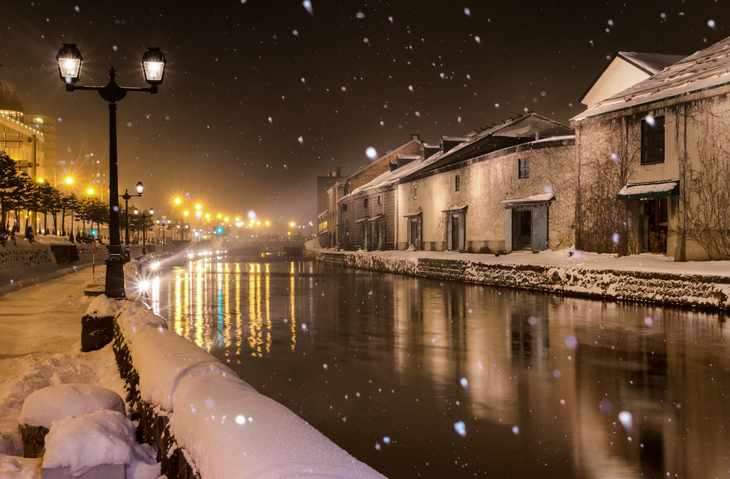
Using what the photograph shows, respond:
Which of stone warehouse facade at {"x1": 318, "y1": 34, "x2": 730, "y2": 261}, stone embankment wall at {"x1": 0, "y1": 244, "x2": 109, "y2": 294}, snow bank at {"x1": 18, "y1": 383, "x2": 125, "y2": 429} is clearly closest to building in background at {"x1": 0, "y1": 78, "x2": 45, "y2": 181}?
stone embankment wall at {"x1": 0, "y1": 244, "x2": 109, "y2": 294}

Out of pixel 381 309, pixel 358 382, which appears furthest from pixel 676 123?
pixel 358 382

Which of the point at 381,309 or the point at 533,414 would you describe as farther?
the point at 381,309

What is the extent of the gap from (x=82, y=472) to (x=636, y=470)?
4.06m

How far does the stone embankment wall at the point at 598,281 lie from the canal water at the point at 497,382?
989 millimetres

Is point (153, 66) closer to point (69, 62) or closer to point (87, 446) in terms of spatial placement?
point (69, 62)

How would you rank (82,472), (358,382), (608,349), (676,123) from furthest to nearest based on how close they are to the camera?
(676,123)
(608,349)
(358,382)
(82,472)

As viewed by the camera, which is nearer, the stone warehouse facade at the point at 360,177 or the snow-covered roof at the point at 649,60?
the snow-covered roof at the point at 649,60

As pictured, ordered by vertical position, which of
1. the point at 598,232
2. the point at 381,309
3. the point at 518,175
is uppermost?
the point at 518,175

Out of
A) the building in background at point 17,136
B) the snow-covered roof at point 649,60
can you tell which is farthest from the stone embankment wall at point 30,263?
the building in background at point 17,136

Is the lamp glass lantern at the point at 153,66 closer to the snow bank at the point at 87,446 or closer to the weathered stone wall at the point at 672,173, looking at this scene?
the snow bank at the point at 87,446

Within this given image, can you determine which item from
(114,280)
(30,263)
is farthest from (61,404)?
(30,263)

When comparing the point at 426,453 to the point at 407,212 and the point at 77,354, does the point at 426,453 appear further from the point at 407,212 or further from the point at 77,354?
the point at 407,212

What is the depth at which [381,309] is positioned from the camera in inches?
600

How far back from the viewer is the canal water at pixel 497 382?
4.71 m
